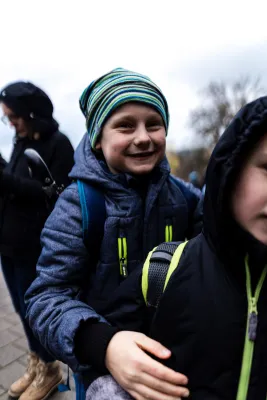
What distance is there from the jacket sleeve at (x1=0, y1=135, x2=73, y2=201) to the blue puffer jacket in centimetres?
79

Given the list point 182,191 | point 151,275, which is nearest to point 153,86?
point 182,191

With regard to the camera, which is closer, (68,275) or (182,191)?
(68,275)

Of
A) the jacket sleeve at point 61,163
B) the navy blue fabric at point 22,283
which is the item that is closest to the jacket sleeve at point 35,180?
the jacket sleeve at point 61,163

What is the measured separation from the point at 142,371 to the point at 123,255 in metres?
0.39

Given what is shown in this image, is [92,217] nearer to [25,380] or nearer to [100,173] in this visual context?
[100,173]

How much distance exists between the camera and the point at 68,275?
1062 mm

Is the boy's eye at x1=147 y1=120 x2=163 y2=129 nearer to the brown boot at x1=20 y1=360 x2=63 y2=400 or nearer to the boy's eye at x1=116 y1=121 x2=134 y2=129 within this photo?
the boy's eye at x1=116 y1=121 x2=134 y2=129

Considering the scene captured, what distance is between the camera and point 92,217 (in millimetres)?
1075

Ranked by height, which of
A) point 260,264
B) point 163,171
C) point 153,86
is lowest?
point 260,264

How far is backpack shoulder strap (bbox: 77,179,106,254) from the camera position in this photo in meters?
1.07

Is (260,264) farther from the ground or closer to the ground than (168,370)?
farther from the ground

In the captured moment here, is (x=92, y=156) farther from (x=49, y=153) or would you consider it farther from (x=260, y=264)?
(x=49, y=153)

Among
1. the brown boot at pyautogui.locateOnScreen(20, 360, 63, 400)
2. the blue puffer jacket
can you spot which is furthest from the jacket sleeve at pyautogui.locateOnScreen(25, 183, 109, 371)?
the brown boot at pyautogui.locateOnScreen(20, 360, 63, 400)

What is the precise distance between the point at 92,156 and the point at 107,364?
687 millimetres
